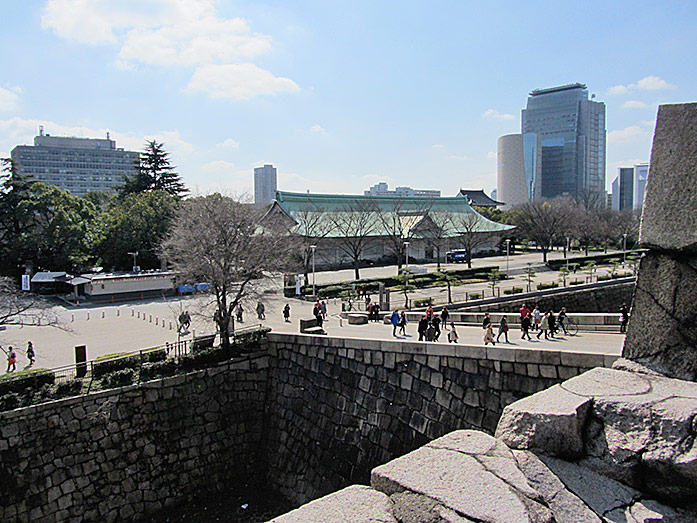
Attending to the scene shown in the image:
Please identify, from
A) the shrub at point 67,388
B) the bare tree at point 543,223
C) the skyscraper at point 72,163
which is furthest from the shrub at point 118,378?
the skyscraper at point 72,163

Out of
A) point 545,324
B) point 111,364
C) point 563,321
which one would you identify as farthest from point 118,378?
point 563,321

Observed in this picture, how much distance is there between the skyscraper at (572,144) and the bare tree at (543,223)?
8590cm

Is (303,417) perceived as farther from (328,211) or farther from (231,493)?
(328,211)

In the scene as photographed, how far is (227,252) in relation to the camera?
18281 mm

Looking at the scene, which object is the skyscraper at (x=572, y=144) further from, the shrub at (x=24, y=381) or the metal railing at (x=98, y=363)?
the shrub at (x=24, y=381)

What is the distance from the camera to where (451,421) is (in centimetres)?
997

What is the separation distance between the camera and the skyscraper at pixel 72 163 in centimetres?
12631

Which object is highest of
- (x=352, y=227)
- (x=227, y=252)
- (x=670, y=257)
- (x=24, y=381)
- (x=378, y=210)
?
(x=378, y=210)

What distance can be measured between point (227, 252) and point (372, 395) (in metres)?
9.01

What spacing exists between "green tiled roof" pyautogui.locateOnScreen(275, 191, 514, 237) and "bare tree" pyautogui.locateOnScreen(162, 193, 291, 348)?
921 inches

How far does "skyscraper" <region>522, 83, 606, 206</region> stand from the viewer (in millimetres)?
144875

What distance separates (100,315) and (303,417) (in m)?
18.4

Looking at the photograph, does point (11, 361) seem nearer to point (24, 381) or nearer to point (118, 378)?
point (24, 381)

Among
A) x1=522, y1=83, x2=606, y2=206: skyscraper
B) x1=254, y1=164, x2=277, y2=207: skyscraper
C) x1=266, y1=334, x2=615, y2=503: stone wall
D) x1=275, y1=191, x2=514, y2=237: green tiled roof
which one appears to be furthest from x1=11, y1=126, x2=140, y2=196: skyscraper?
x1=266, y1=334, x2=615, y2=503: stone wall
